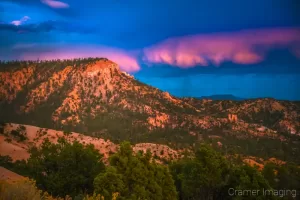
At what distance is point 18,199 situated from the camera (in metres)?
12.2

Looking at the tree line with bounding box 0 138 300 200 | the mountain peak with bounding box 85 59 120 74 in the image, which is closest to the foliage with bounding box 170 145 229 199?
the tree line with bounding box 0 138 300 200

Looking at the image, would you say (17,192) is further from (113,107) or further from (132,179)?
(113,107)

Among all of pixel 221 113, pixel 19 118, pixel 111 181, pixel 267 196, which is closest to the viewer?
pixel 111 181

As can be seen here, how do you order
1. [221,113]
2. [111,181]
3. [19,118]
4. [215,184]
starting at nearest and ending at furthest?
[111,181] → [215,184] → [19,118] → [221,113]

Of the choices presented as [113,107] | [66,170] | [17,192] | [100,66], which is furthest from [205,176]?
[100,66]

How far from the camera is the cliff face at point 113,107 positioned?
130250 millimetres

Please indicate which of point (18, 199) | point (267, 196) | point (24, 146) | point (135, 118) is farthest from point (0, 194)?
point (135, 118)

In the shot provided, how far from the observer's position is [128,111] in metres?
142

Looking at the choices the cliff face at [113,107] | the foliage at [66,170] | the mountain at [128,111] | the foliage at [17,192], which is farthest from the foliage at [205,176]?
the cliff face at [113,107]

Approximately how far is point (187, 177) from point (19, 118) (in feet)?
382

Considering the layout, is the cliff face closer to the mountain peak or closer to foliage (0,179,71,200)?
the mountain peak

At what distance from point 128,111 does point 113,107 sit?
822 cm

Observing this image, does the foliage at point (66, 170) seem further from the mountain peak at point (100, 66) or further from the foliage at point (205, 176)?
the mountain peak at point (100, 66)

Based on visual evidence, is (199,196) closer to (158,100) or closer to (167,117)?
(167,117)
